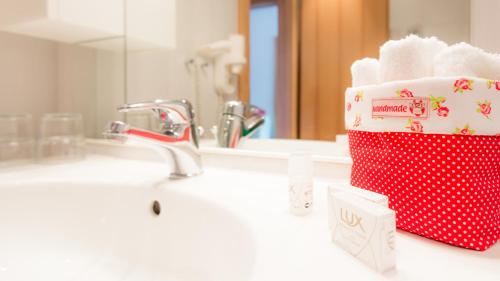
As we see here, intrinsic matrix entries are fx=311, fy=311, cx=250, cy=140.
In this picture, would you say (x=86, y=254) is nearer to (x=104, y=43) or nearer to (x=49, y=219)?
(x=49, y=219)

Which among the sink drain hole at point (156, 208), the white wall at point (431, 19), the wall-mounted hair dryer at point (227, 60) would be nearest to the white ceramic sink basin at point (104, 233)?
the sink drain hole at point (156, 208)

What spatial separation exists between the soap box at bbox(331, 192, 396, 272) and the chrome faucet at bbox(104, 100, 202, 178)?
0.40 m

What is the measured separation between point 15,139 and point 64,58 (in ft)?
1.06

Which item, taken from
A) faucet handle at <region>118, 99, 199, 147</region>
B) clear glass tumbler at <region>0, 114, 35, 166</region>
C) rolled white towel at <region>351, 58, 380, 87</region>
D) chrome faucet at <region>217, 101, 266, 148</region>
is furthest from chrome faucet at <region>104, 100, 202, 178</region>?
clear glass tumbler at <region>0, 114, 35, 166</region>

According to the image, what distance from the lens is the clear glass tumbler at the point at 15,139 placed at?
0.83 m

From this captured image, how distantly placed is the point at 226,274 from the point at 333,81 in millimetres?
480

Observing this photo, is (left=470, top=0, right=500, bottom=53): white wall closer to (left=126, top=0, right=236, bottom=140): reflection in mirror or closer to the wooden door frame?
the wooden door frame

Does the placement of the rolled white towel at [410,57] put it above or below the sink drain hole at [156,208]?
above

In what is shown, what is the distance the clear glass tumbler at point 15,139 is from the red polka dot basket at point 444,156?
92 centimetres

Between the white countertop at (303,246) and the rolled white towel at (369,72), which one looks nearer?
the white countertop at (303,246)

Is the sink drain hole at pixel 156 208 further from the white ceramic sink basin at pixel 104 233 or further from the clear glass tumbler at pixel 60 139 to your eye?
the clear glass tumbler at pixel 60 139

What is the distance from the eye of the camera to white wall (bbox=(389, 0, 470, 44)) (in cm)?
58

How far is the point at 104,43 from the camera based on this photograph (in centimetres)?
99

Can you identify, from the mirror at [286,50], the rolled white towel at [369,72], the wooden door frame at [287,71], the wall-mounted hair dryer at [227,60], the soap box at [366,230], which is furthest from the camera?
the wall-mounted hair dryer at [227,60]
